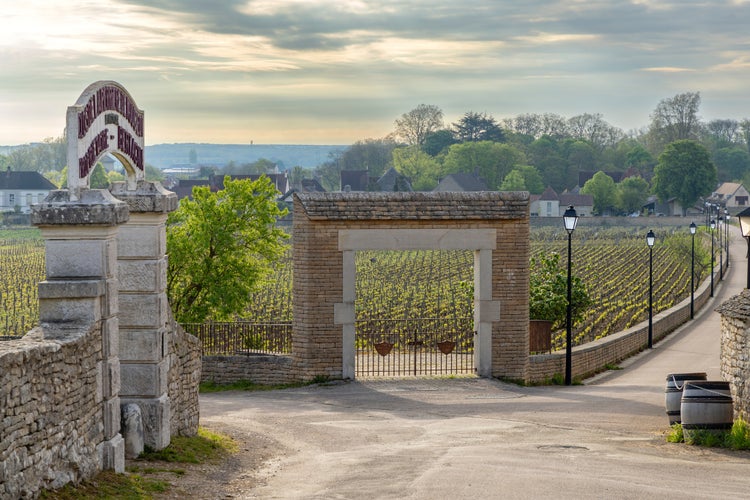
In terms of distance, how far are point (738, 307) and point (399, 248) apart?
322 inches

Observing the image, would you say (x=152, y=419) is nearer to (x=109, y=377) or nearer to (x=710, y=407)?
(x=109, y=377)

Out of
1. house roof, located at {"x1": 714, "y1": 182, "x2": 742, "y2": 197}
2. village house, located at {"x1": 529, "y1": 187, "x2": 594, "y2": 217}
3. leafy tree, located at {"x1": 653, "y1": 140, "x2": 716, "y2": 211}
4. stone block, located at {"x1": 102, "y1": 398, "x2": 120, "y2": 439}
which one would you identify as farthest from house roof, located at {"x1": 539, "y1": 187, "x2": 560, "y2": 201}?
stone block, located at {"x1": 102, "y1": 398, "x2": 120, "y2": 439}

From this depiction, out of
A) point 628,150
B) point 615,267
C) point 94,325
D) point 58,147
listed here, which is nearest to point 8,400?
point 94,325

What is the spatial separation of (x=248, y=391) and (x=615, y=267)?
48.4 m

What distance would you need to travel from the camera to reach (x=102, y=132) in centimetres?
1116

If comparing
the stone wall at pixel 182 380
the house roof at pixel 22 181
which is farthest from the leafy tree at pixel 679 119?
the stone wall at pixel 182 380

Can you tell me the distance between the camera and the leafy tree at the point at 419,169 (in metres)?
135

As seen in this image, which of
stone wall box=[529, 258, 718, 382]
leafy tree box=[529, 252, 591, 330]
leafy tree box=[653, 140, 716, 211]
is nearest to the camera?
stone wall box=[529, 258, 718, 382]

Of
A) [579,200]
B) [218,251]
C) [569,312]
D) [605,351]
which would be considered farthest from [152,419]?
[579,200]

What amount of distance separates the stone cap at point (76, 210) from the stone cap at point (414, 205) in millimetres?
10628

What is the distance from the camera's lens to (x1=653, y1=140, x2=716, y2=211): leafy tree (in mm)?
121938

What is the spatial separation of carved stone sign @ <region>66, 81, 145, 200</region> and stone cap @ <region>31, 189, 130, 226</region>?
0.33 ft

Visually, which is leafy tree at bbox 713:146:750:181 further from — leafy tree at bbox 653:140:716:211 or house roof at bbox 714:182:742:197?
leafy tree at bbox 653:140:716:211

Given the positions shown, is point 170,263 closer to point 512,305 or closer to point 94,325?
point 512,305
